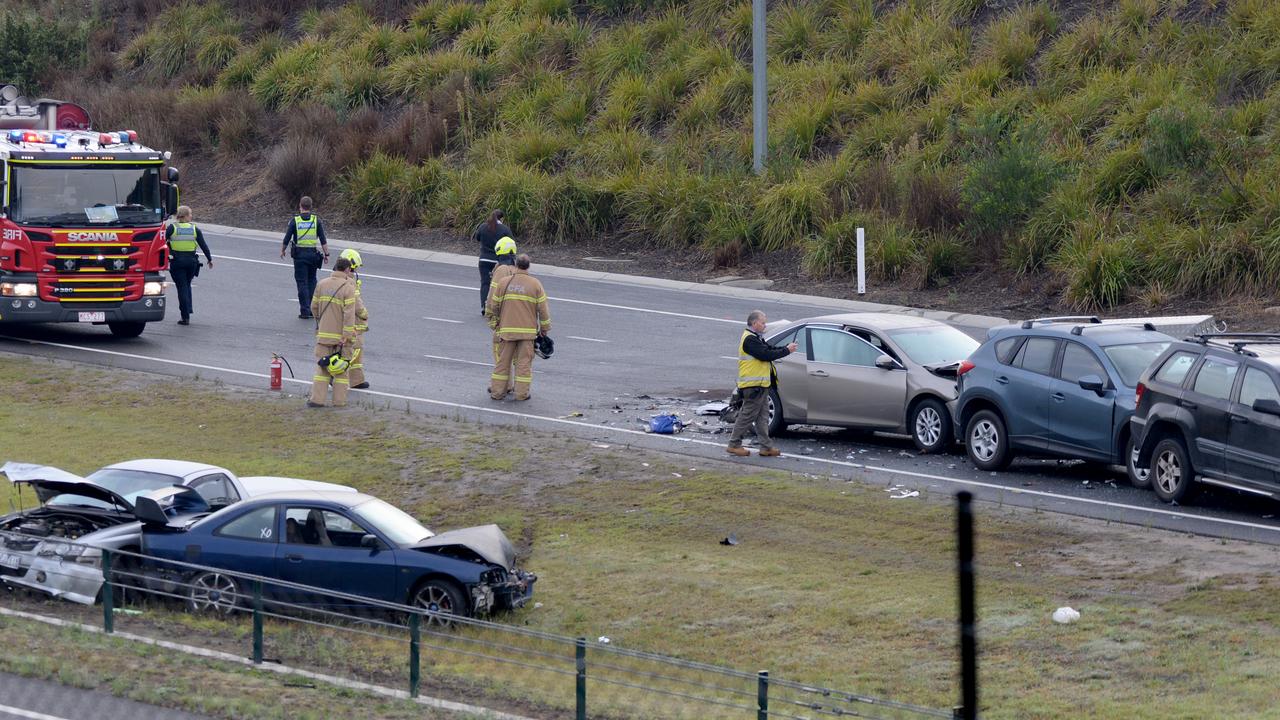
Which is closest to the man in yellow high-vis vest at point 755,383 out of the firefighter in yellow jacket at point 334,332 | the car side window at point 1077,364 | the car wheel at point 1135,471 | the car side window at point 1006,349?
the car side window at point 1006,349

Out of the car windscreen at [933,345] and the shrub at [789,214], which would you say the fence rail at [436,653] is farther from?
the shrub at [789,214]

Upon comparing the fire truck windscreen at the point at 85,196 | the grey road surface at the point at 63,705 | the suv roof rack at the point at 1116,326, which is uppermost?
the fire truck windscreen at the point at 85,196

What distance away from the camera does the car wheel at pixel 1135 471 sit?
15500mm

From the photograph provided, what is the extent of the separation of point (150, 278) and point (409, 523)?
11576 mm

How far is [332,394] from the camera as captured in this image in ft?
65.4

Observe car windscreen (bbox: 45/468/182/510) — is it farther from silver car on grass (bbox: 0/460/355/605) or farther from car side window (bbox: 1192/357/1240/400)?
car side window (bbox: 1192/357/1240/400)

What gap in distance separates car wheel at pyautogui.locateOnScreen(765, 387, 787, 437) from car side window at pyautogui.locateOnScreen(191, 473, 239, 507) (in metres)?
6.82

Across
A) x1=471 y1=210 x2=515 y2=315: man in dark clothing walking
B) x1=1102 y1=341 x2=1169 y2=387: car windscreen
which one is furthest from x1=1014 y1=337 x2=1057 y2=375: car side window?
x1=471 y1=210 x2=515 y2=315: man in dark clothing walking

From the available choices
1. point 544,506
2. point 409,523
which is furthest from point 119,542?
point 544,506

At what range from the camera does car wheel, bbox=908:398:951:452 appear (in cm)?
1755

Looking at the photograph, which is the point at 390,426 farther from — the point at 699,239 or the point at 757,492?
the point at 699,239

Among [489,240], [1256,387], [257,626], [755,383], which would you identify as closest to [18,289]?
[489,240]

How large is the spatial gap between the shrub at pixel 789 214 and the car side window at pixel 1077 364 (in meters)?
14.0

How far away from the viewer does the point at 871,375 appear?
18.0m
